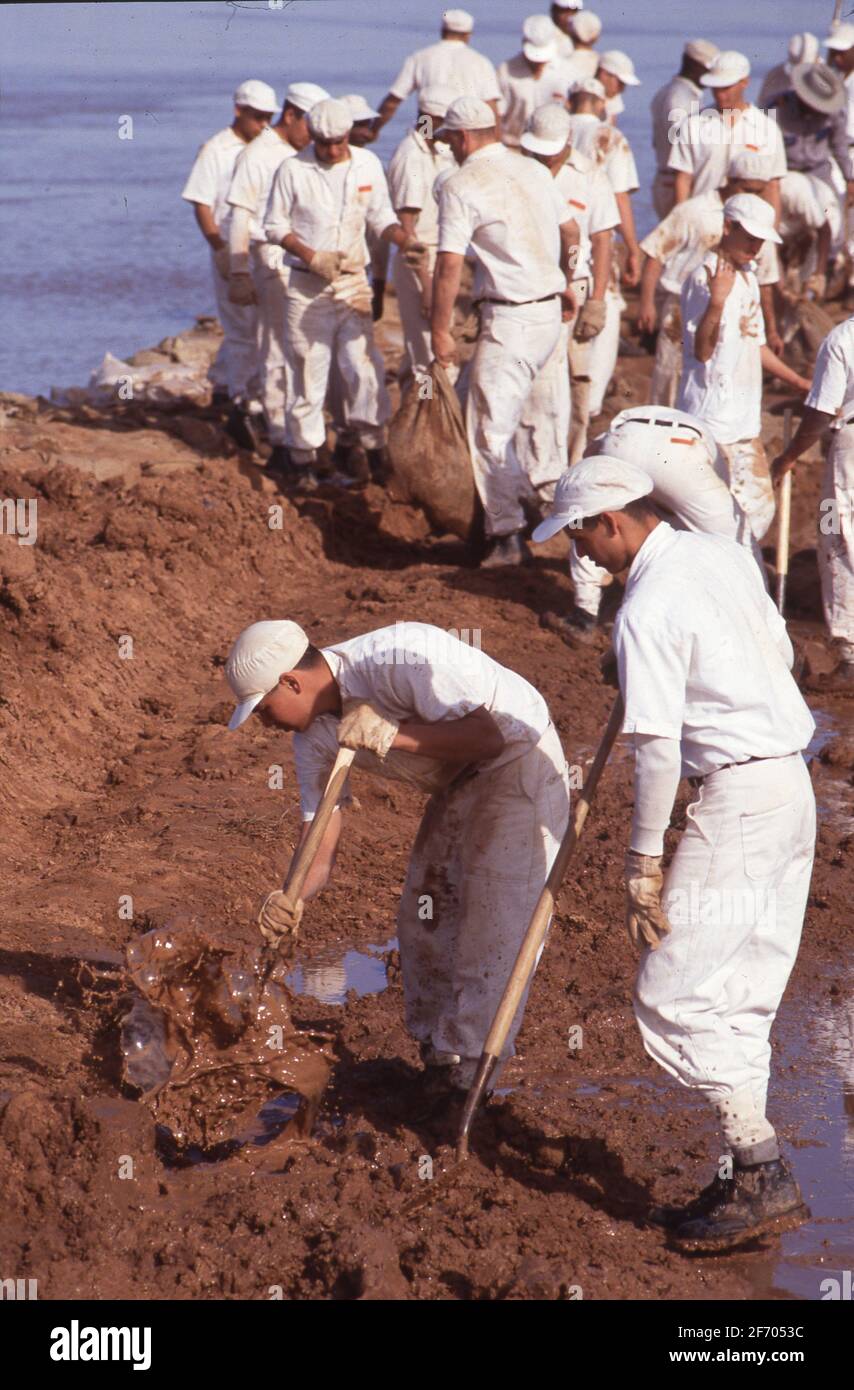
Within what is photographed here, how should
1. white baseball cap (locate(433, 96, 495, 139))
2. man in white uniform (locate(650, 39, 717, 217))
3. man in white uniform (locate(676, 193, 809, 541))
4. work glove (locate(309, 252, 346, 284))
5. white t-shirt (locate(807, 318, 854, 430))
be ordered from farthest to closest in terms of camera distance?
man in white uniform (locate(650, 39, 717, 217)), work glove (locate(309, 252, 346, 284)), white baseball cap (locate(433, 96, 495, 139)), man in white uniform (locate(676, 193, 809, 541)), white t-shirt (locate(807, 318, 854, 430))

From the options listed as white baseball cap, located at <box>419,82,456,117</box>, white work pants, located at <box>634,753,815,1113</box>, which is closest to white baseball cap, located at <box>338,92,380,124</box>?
white baseball cap, located at <box>419,82,456,117</box>

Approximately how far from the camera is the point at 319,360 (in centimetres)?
980

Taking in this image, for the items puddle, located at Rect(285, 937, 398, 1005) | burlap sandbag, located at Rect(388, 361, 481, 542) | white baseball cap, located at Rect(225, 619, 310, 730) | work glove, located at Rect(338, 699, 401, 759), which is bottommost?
puddle, located at Rect(285, 937, 398, 1005)

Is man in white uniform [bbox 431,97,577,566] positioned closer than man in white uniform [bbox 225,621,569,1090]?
No

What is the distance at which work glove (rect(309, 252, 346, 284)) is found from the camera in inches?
370

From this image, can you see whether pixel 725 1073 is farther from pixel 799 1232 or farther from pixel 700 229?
pixel 700 229

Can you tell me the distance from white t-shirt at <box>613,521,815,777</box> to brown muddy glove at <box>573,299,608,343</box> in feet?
18.5

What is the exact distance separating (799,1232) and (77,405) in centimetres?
876

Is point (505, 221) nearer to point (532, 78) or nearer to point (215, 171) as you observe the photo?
point (215, 171)

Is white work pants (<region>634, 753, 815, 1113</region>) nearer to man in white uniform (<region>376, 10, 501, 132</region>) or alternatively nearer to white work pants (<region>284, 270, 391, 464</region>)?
white work pants (<region>284, 270, 391, 464</region>)

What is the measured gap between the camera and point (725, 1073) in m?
4.11

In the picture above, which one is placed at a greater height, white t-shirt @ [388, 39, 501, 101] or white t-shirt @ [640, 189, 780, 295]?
white t-shirt @ [388, 39, 501, 101]

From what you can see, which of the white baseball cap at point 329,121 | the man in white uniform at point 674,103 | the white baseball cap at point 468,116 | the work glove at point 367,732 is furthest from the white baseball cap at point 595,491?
the man in white uniform at point 674,103

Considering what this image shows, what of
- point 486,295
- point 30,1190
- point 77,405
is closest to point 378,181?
point 486,295
